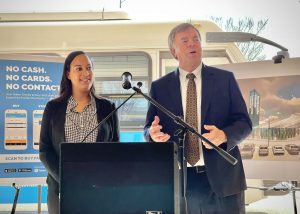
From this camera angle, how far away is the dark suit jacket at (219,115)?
205 centimetres

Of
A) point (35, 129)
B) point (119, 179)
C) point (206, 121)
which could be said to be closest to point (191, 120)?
point (206, 121)

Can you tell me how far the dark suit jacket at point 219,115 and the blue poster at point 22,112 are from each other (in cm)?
219

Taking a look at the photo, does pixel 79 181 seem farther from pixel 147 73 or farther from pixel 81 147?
pixel 147 73

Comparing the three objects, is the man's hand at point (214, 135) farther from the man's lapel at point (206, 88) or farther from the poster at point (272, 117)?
the poster at point (272, 117)

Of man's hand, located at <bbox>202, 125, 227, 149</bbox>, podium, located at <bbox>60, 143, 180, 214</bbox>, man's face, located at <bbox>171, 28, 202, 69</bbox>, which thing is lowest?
podium, located at <bbox>60, 143, 180, 214</bbox>

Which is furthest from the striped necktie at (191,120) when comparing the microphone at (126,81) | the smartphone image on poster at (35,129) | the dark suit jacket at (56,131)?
the smartphone image on poster at (35,129)

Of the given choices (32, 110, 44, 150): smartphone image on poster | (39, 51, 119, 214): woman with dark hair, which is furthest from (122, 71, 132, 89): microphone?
(32, 110, 44, 150): smartphone image on poster

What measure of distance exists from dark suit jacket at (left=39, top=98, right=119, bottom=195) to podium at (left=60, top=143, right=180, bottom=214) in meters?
1.18

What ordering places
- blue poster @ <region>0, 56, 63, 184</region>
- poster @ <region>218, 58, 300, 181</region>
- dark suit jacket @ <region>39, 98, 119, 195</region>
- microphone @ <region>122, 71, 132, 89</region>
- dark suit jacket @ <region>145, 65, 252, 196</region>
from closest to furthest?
microphone @ <region>122, 71, 132, 89</region>, dark suit jacket @ <region>145, 65, 252, 196</region>, dark suit jacket @ <region>39, 98, 119, 195</region>, poster @ <region>218, 58, 300, 181</region>, blue poster @ <region>0, 56, 63, 184</region>

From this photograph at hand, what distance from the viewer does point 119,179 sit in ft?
4.12

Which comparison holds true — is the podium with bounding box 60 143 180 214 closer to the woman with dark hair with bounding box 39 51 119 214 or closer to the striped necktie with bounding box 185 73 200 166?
the striped necktie with bounding box 185 73 200 166

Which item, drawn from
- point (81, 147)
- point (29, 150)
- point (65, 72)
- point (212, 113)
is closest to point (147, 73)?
point (29, 150)

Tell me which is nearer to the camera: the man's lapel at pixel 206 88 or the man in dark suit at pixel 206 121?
the man in dark suit at pixel 206 121

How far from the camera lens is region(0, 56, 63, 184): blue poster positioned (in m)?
4.09
